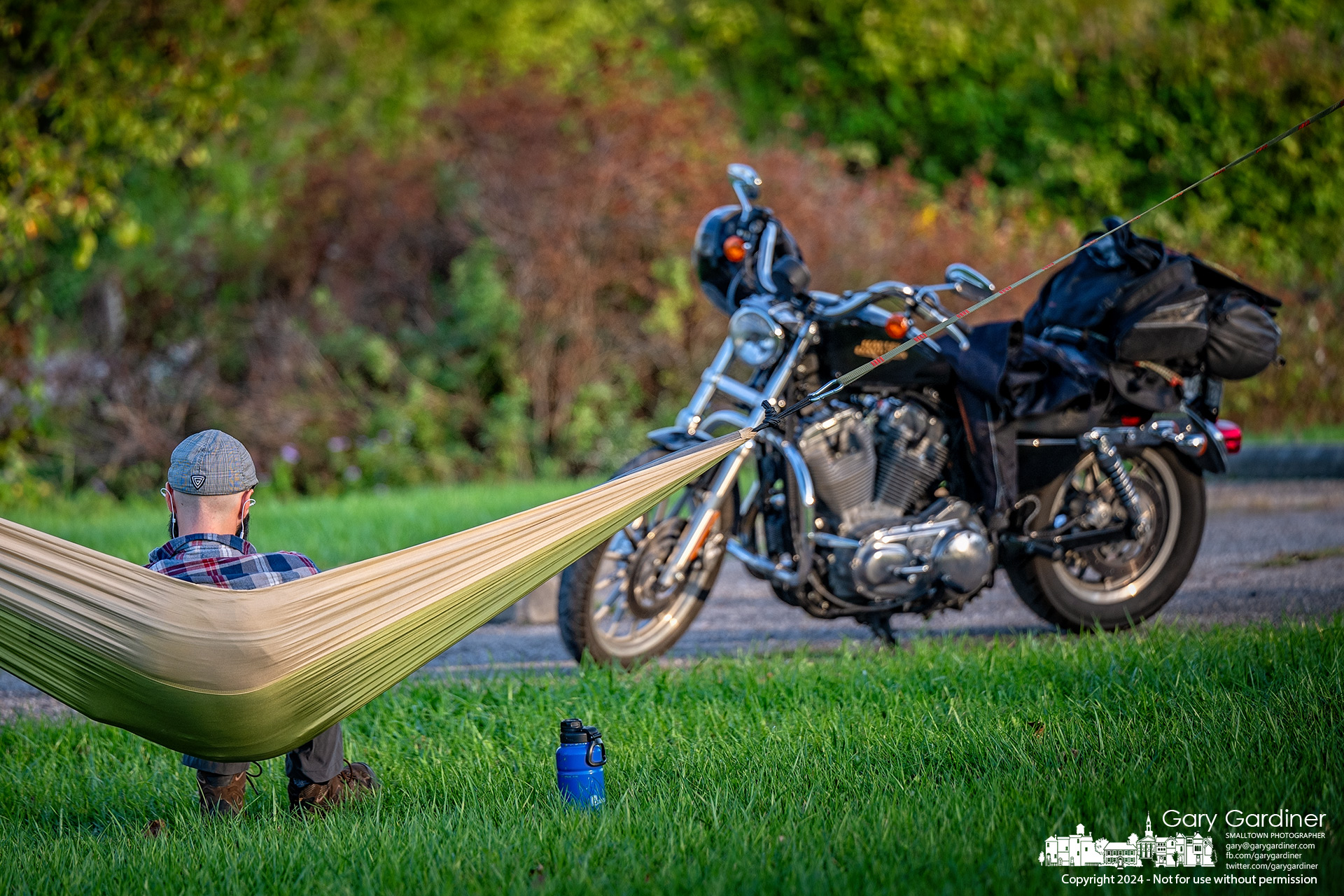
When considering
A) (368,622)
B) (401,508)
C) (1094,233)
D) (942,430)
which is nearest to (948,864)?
(368,622)

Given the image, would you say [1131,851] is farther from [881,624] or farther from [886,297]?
[886,297]

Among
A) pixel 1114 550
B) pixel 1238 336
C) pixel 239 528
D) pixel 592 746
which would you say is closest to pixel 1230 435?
pixel 1238 336

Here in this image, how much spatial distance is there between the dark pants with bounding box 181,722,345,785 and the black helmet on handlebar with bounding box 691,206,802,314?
230 cm

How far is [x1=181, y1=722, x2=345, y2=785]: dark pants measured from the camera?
133 inches

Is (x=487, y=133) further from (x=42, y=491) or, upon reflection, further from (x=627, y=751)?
(x=627, y=751)

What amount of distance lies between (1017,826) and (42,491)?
27.3ft

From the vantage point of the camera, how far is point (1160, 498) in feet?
17.6

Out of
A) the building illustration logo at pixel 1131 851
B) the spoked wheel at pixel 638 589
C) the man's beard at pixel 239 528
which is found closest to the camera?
the building illustration logo at pixel 1131 851

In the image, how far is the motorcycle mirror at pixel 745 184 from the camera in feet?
16.2

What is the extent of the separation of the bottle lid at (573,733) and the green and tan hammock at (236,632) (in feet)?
1.22

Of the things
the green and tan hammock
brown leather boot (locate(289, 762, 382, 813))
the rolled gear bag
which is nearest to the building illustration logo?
the green and tan hammock

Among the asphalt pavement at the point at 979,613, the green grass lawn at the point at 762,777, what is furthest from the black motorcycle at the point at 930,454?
the asphalt pavement at the point at 979,613

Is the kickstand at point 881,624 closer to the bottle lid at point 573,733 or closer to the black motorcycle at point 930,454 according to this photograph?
the black motorcycle at point 930,454

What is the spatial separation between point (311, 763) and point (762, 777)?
116 centimetres
